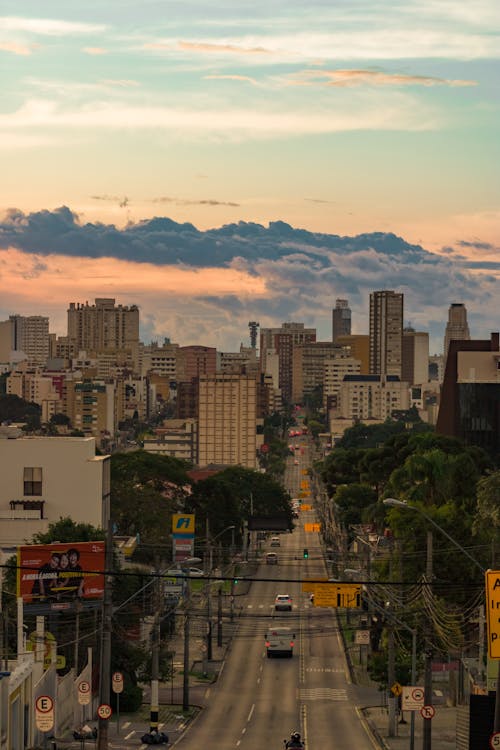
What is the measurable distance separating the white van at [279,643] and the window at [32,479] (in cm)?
1986

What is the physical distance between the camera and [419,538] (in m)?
93.8

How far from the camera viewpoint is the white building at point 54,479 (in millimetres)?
115938

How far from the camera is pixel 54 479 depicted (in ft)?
383

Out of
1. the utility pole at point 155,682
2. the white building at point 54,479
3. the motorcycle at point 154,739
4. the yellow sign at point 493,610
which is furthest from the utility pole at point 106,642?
the white building at point 54,479

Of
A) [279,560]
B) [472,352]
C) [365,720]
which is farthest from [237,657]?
[472,352]

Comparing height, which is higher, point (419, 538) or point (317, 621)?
point (419, 538)

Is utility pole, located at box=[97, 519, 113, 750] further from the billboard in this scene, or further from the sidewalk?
the sidewalk

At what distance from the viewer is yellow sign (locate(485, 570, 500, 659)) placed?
3928cm

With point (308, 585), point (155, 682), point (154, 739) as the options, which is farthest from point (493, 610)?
point (308, 585)

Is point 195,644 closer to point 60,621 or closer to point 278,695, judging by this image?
point 278,695

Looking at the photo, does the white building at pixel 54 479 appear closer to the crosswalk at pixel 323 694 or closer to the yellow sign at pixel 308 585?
the yellow sign at pixel 308 585

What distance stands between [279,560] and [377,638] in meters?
74.8

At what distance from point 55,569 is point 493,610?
39390 millimetres

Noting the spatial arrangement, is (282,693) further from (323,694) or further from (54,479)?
(54,479)
